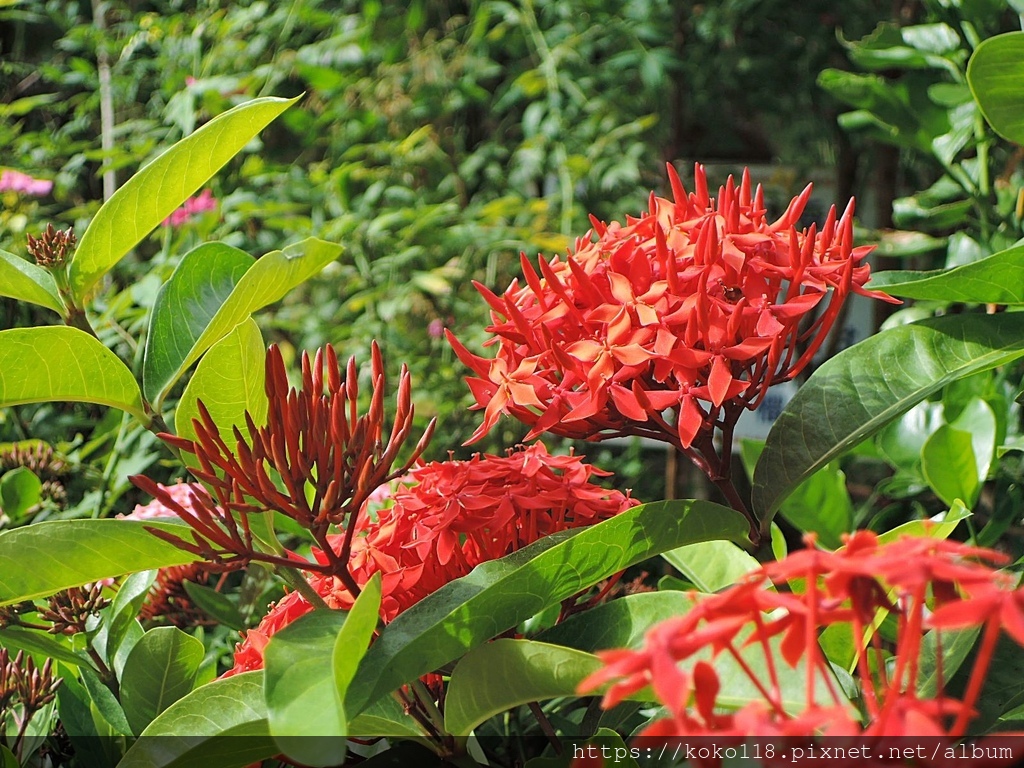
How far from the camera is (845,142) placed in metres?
2.09

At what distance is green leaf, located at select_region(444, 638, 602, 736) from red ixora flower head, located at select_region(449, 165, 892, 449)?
12cm

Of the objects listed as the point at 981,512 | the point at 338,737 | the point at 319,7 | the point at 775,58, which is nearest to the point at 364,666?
the point at 338,737

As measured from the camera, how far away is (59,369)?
45 centimetres

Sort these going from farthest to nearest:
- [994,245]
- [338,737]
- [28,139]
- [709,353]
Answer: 1. [28,139]
2. [994,245]
3. [709,353]
4. [338,737]

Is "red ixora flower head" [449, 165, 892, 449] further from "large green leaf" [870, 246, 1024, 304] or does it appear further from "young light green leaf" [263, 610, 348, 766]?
"young light green leaf" [263, 610, 348, 766]

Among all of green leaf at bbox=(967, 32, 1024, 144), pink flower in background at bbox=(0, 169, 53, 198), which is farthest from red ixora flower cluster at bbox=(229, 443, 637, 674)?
pink flower in background at bbox=(0, 169, 53, 198)

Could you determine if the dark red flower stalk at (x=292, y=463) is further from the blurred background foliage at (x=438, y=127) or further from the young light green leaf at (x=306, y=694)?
the blurred background foliage at (x=438, y=127)

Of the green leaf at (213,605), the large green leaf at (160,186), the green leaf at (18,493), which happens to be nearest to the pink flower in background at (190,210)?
the green leaf at (18,493)

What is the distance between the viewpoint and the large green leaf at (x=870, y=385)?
486 mm

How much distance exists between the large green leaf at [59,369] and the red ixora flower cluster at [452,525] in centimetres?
13

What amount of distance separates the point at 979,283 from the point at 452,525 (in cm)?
30

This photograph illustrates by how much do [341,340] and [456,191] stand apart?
1.71 feet

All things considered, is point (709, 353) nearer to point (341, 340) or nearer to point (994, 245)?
point (994, 245)

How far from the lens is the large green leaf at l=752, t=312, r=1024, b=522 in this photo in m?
0.49
